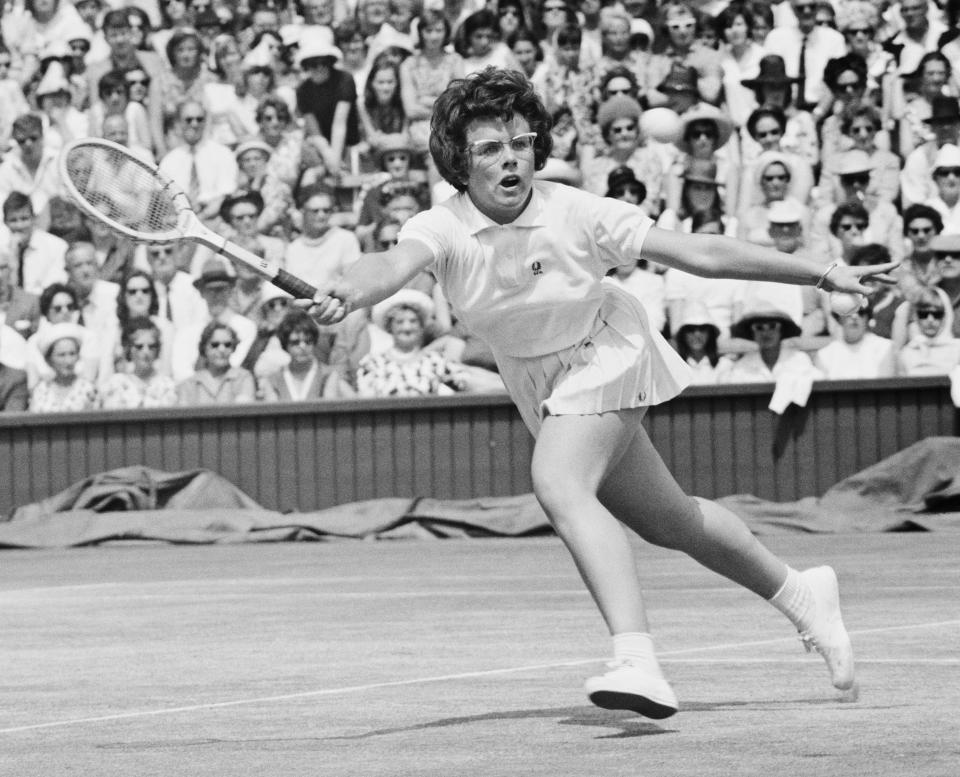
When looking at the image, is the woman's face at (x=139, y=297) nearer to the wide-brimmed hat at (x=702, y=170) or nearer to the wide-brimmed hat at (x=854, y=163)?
the wide-brimmed hat at (x=702, y=170)

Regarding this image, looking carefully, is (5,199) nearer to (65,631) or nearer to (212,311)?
(212,311)

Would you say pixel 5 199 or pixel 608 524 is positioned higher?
pixel 5 199

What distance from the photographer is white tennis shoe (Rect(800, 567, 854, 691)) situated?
5.64 metres

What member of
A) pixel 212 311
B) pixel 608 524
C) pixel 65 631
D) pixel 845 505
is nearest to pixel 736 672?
pixel 608 524

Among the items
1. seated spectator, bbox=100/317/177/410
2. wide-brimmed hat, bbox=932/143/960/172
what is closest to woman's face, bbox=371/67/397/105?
seated spectator, bbox=100/317/177/410

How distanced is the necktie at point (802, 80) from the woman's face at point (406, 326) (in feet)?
11.9

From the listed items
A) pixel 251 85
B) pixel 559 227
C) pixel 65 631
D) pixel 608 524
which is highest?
pixel 251 85

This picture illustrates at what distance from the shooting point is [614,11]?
55.7 feet

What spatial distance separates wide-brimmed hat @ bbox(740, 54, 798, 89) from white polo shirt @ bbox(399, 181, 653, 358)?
10814 mm

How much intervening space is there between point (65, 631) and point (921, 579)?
4.01 m

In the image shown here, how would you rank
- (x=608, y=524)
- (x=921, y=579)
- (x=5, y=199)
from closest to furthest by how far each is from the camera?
(x=608, y=524), (x=921, y=579), (x=5, y=199)

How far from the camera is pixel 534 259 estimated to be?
548cm

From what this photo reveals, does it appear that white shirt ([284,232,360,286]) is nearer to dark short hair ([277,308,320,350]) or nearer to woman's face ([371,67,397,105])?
dark short hair ([277,308,320,350])

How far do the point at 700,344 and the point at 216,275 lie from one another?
3.86 meters
